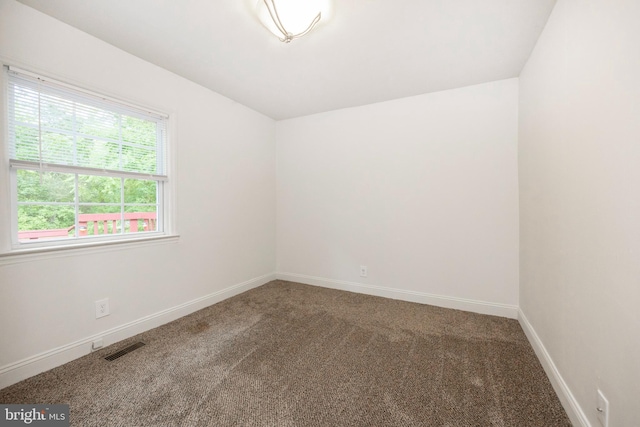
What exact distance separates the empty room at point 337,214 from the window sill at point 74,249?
0.01 m

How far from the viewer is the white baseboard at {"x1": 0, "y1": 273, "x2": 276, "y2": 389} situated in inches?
65.8

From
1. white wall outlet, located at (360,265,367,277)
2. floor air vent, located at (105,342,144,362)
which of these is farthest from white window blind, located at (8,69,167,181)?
white wall outlet, located at (360,265,367,277)

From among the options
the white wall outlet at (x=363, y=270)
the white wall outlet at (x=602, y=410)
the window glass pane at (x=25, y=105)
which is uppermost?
the window glass pane at (x=25, y=105)

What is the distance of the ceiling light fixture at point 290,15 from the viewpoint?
1624 mm

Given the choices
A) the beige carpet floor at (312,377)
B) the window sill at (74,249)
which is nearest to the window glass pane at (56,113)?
the window sill at (74,249)

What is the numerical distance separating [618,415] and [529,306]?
138 centimetres

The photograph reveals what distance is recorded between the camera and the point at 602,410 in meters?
1.12

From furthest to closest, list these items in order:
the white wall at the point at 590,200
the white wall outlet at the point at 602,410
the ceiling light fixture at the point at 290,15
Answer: the ceiling light fixture at the point at 290,15 → the white wall outlet at the point at 602,410 → the white wall at the point at 590,200

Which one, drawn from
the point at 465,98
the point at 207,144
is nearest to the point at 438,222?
the point at 465,98

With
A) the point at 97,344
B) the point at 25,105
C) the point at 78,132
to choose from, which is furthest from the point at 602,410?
the point at 25,105

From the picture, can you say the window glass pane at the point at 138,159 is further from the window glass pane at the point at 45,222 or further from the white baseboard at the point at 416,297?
the white baseboard at the point at 416,297

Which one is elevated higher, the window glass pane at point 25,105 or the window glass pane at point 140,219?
the window glass pane at point 25,105

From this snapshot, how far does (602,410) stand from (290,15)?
8.53 feet

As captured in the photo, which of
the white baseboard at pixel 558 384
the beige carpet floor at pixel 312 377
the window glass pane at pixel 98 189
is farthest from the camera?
the window glass pane at pixel 98 189
